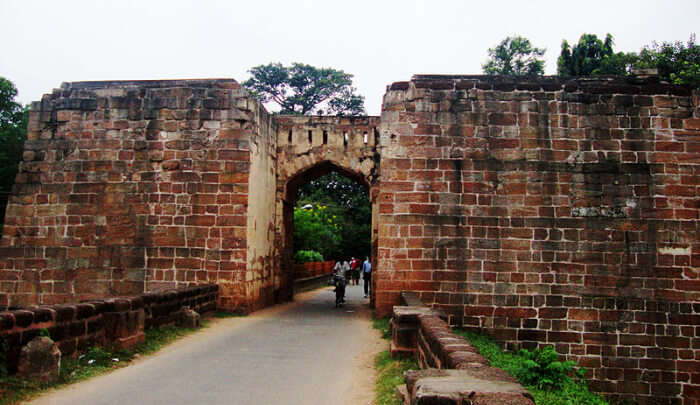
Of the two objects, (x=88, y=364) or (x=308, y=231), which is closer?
(x=88, y=364)

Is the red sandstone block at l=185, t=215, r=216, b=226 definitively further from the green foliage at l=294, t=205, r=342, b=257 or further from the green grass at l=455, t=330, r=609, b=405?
the green foliage at l=294, t=205, r=342, b=257

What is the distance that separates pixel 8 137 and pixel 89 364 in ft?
71.0

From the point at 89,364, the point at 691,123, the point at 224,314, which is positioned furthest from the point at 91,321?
the point at 691,123

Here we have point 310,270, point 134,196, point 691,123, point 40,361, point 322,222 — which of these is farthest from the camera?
point 322,222

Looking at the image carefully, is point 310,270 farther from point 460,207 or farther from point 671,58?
point 671,58

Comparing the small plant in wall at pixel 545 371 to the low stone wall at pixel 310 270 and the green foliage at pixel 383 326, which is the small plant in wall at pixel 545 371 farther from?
the low stone wall at pixel 310 270

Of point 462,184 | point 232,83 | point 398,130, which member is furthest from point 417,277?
Result: point 232,83

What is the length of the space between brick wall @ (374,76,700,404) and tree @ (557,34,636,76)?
1443 centimetres

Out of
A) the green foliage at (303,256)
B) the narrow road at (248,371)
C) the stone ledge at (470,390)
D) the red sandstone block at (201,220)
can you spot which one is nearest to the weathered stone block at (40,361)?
the narrow road at (248,371)

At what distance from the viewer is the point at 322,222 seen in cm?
2639

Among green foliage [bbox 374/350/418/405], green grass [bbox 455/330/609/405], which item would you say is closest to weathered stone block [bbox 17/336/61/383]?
green foliage [bbox 374/350/418/405]

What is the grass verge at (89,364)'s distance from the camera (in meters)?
4.60

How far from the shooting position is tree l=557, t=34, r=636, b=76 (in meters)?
23.3

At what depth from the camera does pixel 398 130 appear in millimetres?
10219
